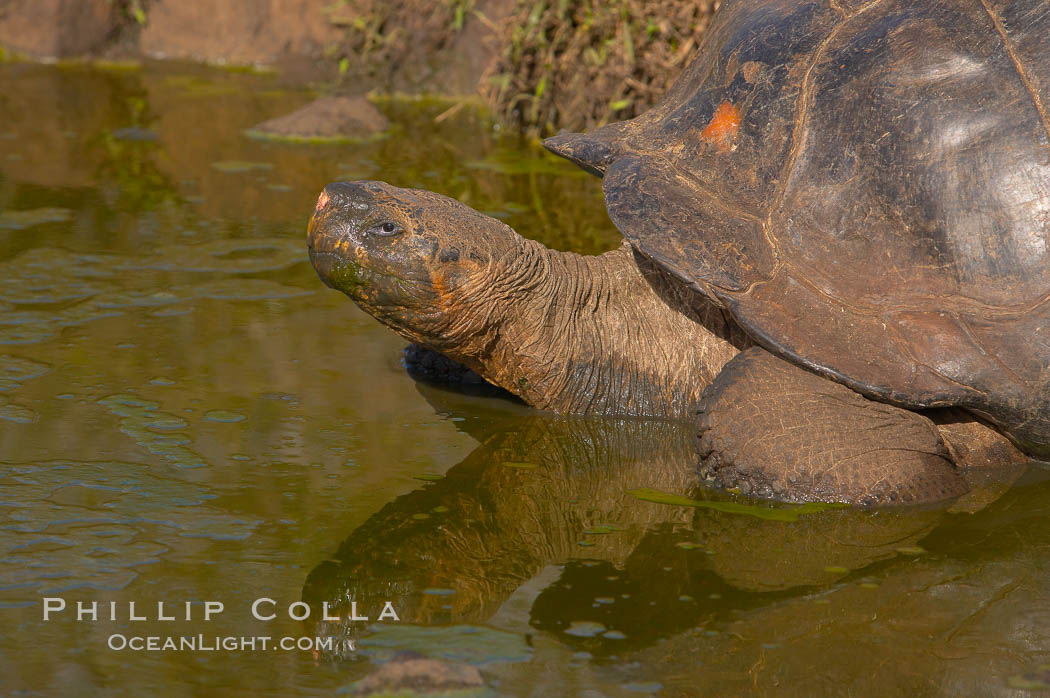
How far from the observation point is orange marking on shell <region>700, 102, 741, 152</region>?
4270 mm

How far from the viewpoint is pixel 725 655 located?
117 inches

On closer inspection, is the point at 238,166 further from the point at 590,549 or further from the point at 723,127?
the point at 590,549

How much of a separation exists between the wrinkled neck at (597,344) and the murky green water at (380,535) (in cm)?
11

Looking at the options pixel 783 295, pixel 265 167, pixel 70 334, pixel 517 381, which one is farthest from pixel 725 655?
pixel 265 167

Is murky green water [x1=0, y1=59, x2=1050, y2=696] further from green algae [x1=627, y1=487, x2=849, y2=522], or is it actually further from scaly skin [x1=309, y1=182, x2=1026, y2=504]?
scaly skin [x1=309, y1=182, x2=1026, y2=504]

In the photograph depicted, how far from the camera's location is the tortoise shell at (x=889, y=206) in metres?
3.81

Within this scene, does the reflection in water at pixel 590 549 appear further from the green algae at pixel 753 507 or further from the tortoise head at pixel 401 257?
the tortoise head at pixel 401 257

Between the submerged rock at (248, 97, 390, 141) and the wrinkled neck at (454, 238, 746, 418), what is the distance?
4735 mm

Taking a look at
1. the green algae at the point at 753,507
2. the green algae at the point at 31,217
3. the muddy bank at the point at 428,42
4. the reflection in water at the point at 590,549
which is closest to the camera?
the reflection in water at the point at 590,549

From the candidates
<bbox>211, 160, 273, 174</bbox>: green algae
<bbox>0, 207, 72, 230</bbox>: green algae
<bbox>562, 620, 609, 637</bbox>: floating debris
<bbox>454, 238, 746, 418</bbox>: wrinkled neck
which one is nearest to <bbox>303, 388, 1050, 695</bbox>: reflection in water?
<bbox>562, 620, 609, 637</bbox>: floating debris

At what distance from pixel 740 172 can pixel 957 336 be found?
0.92 m

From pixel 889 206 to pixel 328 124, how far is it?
586 centimetres

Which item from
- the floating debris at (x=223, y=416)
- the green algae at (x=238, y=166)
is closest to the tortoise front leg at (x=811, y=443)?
the floating debris at (x=223, y=416)

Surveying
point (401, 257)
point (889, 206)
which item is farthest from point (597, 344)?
point (889, 206)
